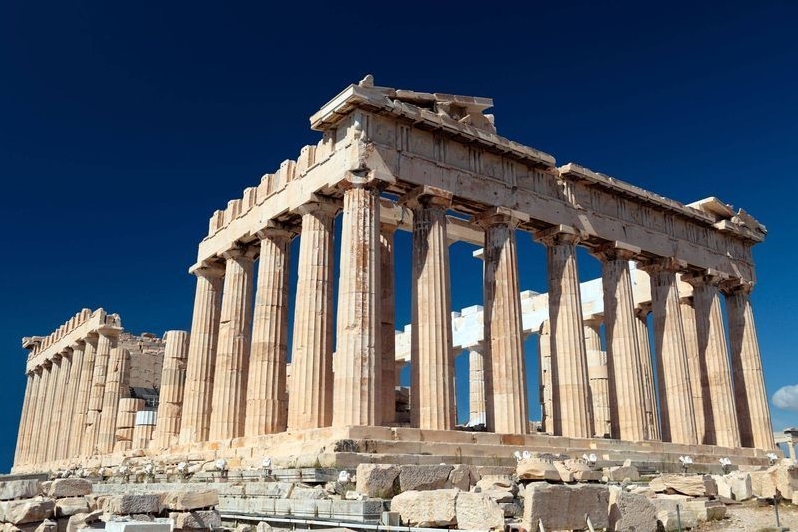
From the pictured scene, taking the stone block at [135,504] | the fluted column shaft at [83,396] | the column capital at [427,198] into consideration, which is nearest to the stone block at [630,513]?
the stone block at [135,504]

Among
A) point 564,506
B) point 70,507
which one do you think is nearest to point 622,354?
point 564,506

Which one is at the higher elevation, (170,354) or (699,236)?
(699,236)

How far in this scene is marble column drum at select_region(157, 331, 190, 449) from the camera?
32031mm

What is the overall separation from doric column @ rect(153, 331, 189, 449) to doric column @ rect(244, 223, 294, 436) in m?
6.45

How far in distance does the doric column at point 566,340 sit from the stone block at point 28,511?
1723 centimetres

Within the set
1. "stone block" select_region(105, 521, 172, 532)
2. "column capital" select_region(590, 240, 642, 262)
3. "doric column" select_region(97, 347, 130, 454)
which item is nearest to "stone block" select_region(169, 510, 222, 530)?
"stone block" select_region(105, 521, 172, 532)

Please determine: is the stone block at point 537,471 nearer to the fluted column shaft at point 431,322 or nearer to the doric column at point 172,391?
the fluted column shaft at point 431,322

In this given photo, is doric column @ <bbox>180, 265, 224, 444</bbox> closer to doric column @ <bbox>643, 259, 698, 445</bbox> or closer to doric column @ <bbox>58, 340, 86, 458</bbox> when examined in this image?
doric column @ <bbox>58, 340, 86, 458</bbox>

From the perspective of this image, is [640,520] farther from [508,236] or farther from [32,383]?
[32,383]

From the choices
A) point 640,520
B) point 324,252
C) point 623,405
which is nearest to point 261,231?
point 324,252

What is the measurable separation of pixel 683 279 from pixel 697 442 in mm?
7768

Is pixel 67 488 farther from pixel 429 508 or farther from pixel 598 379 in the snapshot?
pixel 598 379

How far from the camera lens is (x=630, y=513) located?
12.3 meters

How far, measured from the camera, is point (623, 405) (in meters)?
28.7
